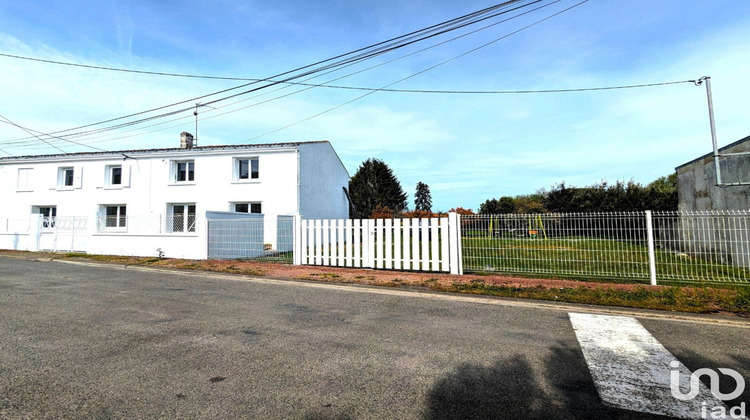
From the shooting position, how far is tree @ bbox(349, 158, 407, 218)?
137ft

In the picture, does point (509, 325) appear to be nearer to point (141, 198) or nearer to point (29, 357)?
point (29, 357)

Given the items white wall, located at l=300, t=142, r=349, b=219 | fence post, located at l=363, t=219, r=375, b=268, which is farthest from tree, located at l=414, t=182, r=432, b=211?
fence post, located at l=363, t=219, r=375, b=268

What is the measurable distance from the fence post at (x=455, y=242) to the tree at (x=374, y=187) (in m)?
31.0

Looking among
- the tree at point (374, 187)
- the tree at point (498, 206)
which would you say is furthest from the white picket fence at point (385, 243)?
the tree at point (374, 187)

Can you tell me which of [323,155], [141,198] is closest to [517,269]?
[323,155]

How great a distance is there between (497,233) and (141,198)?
65.7 feet

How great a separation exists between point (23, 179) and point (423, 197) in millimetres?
61046

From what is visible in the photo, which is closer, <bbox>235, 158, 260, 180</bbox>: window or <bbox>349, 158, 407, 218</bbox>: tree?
<bbox>235, 158, 260, 180</bbox>: window

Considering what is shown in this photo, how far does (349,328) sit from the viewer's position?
193 inches

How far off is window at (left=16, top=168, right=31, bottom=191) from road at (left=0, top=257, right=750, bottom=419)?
868 inches

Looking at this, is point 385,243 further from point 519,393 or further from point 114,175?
point 114,175

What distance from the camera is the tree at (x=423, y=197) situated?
73750 millimetres

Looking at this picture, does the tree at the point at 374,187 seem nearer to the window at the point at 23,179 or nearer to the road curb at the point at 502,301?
the window at the point at 23,179

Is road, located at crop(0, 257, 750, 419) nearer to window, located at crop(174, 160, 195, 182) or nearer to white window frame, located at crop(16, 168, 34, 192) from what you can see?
window, located at crop(174, 160, 195, 182)
